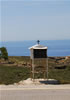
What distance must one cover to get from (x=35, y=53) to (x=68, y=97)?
5718mm

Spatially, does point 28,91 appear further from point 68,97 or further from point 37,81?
point 37,81

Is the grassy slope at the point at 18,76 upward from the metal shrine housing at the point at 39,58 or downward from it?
downward

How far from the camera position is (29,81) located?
15.9 m

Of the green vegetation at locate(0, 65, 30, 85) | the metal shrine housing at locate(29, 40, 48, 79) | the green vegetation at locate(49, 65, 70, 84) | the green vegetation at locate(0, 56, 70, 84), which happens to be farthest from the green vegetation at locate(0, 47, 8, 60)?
the metal shrine housing at locate(29, 40, 48, 79)

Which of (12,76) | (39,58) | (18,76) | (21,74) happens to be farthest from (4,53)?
(39,58)

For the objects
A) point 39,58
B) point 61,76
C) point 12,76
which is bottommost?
point 61,76

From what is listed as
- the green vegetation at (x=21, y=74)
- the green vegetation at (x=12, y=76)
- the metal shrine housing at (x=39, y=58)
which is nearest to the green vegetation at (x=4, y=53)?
the green vegetation at (x=21, y=74)

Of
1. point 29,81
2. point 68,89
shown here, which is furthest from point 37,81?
point 68,89

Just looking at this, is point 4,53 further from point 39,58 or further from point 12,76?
point 39,58

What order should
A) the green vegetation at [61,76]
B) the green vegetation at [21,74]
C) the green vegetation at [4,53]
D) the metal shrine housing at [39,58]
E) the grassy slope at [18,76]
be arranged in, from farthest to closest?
the green vegetation at [4,53] → the metal shrine housing at [39,58] → the green vegetation at [21,74] → the grassy slope at [18,76] → the green vegetation at [61,76]

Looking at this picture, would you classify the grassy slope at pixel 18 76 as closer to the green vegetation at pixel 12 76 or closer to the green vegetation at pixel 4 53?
the green vegetation at pixel 12 76

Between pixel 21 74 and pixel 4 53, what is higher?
pixel 21 74

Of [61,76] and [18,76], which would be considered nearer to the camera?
[18,76]

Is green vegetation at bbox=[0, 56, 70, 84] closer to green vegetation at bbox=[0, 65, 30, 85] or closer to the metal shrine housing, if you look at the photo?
green vegetation at bbox=[0, 65, 30, 85]
